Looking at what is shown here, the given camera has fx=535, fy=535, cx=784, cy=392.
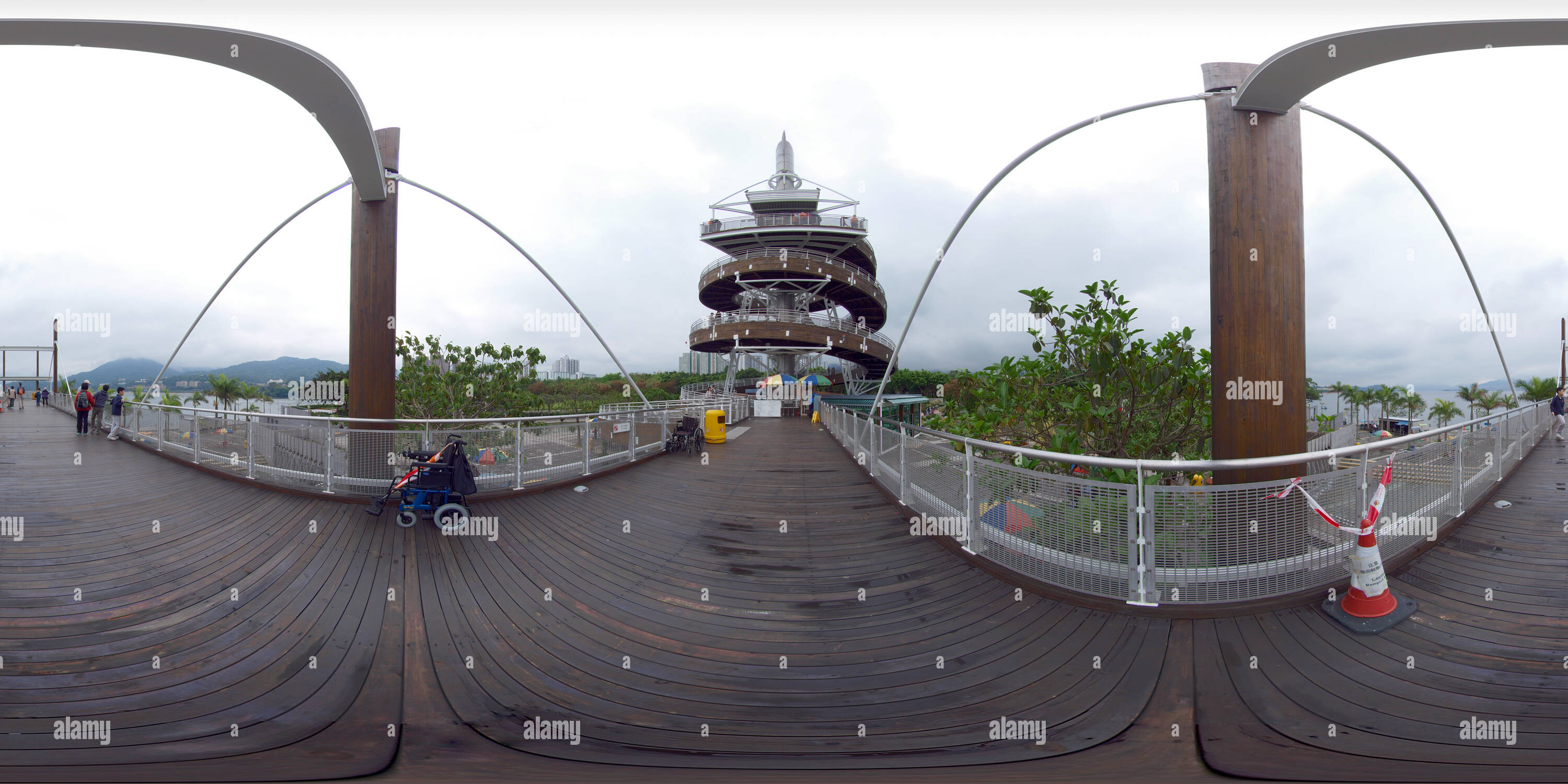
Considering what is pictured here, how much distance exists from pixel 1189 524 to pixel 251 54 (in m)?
9.26

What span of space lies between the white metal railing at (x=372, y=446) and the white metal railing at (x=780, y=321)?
30.1 meters

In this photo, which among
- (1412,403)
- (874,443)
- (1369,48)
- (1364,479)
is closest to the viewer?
(1364,479)

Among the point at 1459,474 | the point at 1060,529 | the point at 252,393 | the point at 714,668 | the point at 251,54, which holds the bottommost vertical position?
the point at 714,668

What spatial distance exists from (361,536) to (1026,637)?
638 cm

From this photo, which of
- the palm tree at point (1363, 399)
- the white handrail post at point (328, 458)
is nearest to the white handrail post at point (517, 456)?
the white handrail post at point (328, 458)

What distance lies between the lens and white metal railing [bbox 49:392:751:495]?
6.97m

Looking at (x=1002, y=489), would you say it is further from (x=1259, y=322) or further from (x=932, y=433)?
(x=1259, y=322)

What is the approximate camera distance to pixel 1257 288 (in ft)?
15.0

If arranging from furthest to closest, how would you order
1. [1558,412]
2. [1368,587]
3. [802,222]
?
[802,222] → [1558,412] → [1368,587]

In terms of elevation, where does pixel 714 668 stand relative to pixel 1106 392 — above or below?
below

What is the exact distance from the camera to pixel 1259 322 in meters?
4.56

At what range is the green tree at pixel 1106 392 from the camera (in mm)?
5961

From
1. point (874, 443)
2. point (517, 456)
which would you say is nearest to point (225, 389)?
point (517, 456)

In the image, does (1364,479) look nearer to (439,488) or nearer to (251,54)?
(439,488)
